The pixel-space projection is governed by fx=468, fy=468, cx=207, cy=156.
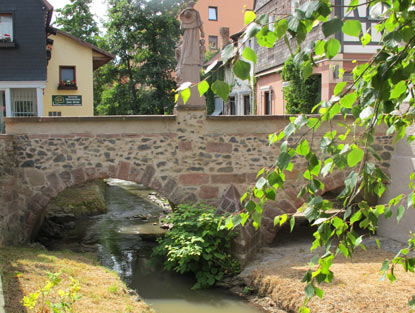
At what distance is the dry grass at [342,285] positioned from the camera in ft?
20.3

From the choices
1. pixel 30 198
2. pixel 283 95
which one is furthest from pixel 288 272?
pixel 283 95

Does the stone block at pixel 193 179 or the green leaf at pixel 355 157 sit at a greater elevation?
the green leaf at pixel 355 157

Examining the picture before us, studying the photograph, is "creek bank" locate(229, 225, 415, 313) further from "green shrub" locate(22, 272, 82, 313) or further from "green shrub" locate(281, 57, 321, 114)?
"green shrub" locate(281, 57, 321, 114)

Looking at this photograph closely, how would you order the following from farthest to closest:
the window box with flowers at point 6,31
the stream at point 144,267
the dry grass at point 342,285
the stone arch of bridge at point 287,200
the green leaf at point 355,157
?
the window box with flowers at point 6,31 < the stone arch of bridge at point 287,200 < the stream at point 144,267 < the dry grass at point 342,285 < the green leaf at point 355,157

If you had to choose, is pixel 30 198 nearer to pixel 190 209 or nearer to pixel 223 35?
pixel 190 209

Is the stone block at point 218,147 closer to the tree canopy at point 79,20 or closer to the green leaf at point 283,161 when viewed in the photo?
the green leaf at point 283,161

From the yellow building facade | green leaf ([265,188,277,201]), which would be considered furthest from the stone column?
the yellow building facade

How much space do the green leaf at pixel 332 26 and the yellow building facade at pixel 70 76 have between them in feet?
55.3

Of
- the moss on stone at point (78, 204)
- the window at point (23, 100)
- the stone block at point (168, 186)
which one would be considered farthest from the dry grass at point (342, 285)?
the window at point (23, 100)

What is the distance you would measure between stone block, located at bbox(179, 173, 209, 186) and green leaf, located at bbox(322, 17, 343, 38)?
754cm

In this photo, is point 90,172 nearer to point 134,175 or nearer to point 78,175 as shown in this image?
point 78,175

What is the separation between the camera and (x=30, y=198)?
343 inches

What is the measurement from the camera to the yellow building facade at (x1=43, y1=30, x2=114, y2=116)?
1753cm

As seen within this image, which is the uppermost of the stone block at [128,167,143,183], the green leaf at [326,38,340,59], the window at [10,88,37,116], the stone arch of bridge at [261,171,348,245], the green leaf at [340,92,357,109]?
the window at [10,88,37,116]
